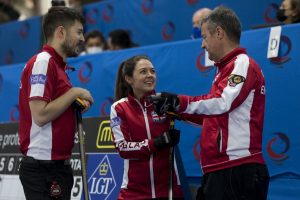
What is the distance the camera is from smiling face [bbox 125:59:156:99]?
145 inches

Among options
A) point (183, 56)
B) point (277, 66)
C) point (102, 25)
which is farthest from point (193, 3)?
point (277, 66)

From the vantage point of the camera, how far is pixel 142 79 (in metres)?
3.70

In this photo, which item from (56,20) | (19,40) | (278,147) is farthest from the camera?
(19,40)

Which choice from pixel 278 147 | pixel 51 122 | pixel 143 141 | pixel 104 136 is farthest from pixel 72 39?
pixel 278 147

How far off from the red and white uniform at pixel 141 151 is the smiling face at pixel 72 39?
1.65 feet

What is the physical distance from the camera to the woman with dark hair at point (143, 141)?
3.46 metres

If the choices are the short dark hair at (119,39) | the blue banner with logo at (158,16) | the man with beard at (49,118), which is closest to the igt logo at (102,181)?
the man with beard at (49,118)

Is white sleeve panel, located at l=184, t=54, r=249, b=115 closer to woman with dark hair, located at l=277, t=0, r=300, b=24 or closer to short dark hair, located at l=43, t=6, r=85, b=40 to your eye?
short dark hair, located at l=43, t=6, r=85, b=40

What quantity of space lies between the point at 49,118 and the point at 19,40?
251 inches

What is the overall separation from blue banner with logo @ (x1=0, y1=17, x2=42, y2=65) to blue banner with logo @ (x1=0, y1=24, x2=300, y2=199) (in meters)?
3.06

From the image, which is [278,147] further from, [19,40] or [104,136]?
[19,40]

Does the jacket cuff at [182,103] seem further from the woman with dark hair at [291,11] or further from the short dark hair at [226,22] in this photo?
the woman with dark hair at [291,11]

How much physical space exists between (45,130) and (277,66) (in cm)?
187

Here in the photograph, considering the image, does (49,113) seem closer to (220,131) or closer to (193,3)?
(220,131)
